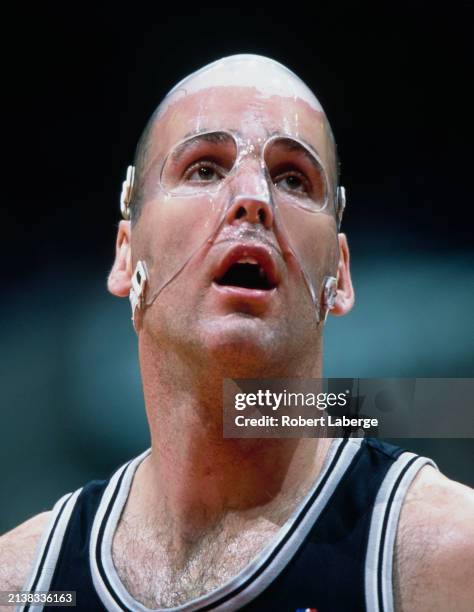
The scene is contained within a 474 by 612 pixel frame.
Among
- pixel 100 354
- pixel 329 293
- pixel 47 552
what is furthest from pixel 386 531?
pixel 100 354

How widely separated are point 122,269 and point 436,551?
1051 mm

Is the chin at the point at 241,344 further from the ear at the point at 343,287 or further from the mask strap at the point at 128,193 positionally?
the mask strap at the point at 128,193

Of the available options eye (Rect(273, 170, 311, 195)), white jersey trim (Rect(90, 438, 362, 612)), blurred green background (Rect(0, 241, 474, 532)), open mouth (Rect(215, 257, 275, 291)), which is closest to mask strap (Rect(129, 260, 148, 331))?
open mouth (Rect(215, 257, 275, 291))

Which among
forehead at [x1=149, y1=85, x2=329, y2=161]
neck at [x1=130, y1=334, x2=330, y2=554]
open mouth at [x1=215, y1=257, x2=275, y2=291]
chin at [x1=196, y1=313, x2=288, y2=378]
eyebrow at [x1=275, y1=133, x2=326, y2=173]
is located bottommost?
neck at [x1=130, y1=334, x2=330, y2=554]

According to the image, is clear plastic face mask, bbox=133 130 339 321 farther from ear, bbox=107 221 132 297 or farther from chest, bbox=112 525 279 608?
chest, bbox=112 525 279 608

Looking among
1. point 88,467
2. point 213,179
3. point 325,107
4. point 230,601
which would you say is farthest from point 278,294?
point 88,467

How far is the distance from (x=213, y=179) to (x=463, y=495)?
0.88 m

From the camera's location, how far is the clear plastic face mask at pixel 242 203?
1.65m

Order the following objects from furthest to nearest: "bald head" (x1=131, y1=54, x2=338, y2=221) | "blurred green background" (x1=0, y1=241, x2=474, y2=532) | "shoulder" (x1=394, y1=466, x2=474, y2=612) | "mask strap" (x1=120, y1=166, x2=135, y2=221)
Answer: "blurred green background" (x1=0, y1=241, x2=474, y2=532), "mask strap" (x1=120, y1=166, x2=135, y2=221), "bald head" (x1=131, y1=54, x2=338, y2=221), "shoulder" (x1=394, y1=466, x2=474, y2=612)

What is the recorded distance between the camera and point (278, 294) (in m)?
1.63

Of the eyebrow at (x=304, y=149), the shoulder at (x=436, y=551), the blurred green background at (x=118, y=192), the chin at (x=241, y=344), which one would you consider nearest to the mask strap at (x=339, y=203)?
the eyebrow at (x=304, y=149)

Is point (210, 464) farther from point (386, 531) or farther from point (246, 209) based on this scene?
point (246, 209)

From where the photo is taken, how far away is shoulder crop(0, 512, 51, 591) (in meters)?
1.75

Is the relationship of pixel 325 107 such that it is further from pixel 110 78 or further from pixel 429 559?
pixel 429 559
